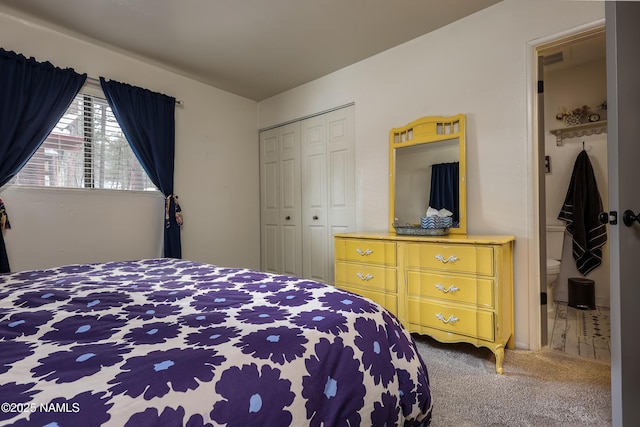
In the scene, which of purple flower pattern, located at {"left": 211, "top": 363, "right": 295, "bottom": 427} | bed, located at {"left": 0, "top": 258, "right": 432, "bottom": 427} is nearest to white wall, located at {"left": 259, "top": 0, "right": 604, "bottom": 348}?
bed, located at {"left": 0, "top": 258, "right": 432, "bottom": 427}

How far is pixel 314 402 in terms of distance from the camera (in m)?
0.76

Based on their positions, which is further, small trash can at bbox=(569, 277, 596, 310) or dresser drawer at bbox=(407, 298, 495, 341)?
small trash can at bbox=(569, 277, 596, 310)

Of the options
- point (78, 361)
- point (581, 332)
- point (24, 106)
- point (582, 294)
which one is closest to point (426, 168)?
point (581, 332)

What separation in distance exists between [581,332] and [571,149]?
195 cm

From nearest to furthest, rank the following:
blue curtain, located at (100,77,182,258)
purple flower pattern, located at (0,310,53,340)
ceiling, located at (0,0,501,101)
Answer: purple flower pattern, located at (0,310,53,340) < ceiling, located at (0,0,501,101) < blue curtain, located at (100,77,182,258)

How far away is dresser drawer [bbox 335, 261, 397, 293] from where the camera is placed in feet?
7.66

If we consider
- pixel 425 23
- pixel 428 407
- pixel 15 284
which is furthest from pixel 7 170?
pixel 425 23

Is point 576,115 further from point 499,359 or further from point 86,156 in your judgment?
point 86,156

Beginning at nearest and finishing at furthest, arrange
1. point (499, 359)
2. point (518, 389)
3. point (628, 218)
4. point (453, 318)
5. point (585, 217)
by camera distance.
A: point (628, 218) → point (518, 389) → point (499, 359) → point (453, 318) → point (585, 217)

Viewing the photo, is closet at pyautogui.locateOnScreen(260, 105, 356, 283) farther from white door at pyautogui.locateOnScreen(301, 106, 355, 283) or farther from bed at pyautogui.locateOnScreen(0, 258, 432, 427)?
bed at pyautogui.locateOnScreen(0, 258, 432, 427)

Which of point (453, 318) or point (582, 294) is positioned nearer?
point (453, 318)

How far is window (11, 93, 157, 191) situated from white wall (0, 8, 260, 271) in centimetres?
11

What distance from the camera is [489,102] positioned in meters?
2.36

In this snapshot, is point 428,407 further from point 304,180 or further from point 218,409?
point 304,180
